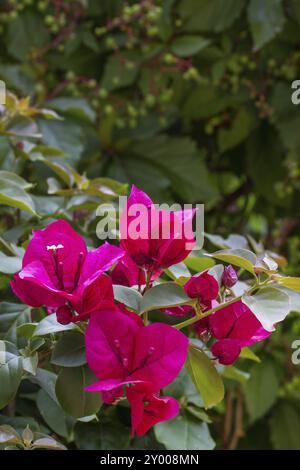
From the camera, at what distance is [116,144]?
43.7 inches

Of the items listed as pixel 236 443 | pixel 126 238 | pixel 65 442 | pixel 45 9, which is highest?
pixel 45 9

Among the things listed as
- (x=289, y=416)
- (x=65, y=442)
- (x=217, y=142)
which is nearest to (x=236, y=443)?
(x=289, y=416)

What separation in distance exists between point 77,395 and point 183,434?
19 centimetres

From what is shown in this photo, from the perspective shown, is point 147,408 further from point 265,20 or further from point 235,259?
point 265,20

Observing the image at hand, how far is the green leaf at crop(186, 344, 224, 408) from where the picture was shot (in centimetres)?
47

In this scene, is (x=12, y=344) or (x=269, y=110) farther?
(x=269, y=110)

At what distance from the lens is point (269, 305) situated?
17.2 inches

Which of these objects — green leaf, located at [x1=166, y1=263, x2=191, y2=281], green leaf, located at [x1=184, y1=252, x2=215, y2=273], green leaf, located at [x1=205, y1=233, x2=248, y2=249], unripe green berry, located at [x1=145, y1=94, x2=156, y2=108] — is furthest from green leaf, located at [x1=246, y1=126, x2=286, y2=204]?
green leaf, located at [x1=166, y1=263, x2=191, y2=281]

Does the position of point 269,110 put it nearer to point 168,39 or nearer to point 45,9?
point 168,39

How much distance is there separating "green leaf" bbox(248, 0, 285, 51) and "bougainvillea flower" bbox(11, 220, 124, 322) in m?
0.61

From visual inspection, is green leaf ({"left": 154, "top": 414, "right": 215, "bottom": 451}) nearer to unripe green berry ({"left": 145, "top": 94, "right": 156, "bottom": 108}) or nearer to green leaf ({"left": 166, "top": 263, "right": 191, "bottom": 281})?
green leaf ({"left": 166, "top": 263, "right": 191, "bottom": 281})

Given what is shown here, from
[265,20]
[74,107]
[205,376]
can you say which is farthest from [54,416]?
[265,20]

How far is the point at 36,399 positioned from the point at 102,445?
7 centimetres

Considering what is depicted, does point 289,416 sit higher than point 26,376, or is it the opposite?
point 26,376
